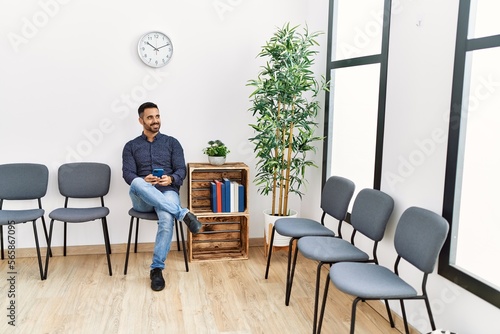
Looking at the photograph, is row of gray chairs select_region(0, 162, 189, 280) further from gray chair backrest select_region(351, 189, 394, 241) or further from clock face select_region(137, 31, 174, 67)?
gray chair backrest select_region(351, 189, 394, 241)

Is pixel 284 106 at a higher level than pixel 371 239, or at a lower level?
higher

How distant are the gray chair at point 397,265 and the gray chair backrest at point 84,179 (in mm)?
2356

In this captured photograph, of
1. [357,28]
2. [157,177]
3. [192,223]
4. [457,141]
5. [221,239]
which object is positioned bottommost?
[221,239]

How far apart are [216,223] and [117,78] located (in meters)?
1.61

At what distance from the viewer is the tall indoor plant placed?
12.2 feet

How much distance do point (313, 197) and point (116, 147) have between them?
1.93 metres

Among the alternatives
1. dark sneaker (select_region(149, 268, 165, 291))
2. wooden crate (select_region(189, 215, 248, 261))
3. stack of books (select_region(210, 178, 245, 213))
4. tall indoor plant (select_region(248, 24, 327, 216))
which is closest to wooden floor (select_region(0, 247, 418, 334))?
dark sneaker (select_region(149, 268, 165, 291))

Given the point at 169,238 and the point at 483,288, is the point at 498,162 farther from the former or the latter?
the point at 169,238

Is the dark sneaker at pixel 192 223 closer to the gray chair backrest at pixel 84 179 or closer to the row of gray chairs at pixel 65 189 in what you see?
the row of gray chairs at pixel 65 189

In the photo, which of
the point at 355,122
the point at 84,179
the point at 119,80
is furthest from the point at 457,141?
the point at 84,179

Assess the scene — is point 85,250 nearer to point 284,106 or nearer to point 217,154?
point 217,154

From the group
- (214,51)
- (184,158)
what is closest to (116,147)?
(184,158)

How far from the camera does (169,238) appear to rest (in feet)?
11.9

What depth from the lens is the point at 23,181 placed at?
12.4ft
